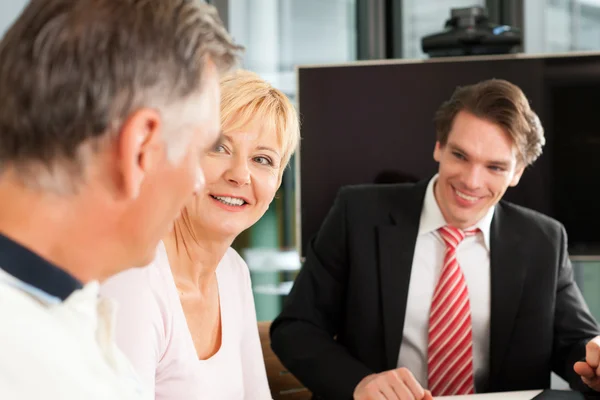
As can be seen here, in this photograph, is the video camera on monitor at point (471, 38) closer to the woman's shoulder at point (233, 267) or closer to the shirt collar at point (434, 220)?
the shirt collar at point (434, 220)

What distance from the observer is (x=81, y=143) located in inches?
26.7

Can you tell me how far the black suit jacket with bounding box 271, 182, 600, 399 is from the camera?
226cm

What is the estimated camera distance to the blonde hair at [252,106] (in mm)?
1588

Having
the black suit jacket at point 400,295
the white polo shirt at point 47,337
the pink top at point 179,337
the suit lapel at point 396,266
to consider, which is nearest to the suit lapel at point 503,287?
the black suit jacket at point 400,295

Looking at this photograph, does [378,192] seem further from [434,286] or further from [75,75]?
[75,75]

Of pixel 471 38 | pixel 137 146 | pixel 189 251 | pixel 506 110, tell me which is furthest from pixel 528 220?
pixel 137 146

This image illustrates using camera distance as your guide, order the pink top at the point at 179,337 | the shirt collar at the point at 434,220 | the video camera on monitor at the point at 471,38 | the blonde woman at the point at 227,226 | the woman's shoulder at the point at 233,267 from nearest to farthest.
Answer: the pink top at the point at 179,337
the blonde woman at the point at 227,226
the woman's shoulder at the point at 233,267
the shirt collar at the point at 434,220
the video camera on monitor at the point at 471,38

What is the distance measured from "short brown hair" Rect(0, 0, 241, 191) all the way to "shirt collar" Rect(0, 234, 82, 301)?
7 cm

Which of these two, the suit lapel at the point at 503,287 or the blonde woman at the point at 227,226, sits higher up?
the blonde woman at the point at 227,226

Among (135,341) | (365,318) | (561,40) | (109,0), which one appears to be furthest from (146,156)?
(561,40)

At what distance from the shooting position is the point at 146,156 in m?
0.70

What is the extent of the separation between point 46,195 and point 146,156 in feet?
0.31

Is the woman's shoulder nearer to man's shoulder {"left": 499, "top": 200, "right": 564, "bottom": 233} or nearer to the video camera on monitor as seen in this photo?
man's shoulder {"left": 499, "top": 200, "right": 564, "bottom": 233}

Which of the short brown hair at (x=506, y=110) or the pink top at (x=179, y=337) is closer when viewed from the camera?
the pink top at (x=179, y=337)
